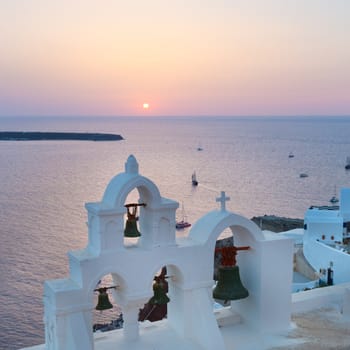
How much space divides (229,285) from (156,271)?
1.45m

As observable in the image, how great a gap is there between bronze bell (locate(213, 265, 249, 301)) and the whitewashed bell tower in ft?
0.91

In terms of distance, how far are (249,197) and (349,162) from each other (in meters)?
34.6

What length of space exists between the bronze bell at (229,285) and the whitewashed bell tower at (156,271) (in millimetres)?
276

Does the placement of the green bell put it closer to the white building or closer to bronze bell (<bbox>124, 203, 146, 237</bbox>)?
bronze bell (<bbox>124, 203, 146, 237</bbox>)

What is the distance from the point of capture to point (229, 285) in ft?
27.3

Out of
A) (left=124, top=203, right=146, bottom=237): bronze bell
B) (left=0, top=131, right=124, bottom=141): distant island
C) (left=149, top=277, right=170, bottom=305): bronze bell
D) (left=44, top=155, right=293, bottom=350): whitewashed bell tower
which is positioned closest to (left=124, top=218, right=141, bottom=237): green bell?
(left=124, top=203, right=146, bottom=237): bronze bell

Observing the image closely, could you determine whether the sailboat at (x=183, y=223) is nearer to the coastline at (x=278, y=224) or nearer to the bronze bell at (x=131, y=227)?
the coastline at (x=278, y=224)

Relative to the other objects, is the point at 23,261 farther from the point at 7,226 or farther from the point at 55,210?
the point at 55,210

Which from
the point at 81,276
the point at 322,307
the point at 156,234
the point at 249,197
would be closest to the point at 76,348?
the point at 81,276

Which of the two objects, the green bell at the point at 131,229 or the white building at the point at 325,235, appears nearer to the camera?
the green bell at the point at 131,229

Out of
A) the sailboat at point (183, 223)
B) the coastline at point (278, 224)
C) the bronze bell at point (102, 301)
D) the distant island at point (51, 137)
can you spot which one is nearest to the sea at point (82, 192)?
the sailboat at point (183, 223)

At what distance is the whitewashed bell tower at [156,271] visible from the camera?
7.10m

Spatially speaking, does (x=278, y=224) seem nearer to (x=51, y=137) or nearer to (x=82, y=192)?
(x=82, y=192)

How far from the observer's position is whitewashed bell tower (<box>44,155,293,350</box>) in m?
7.10
